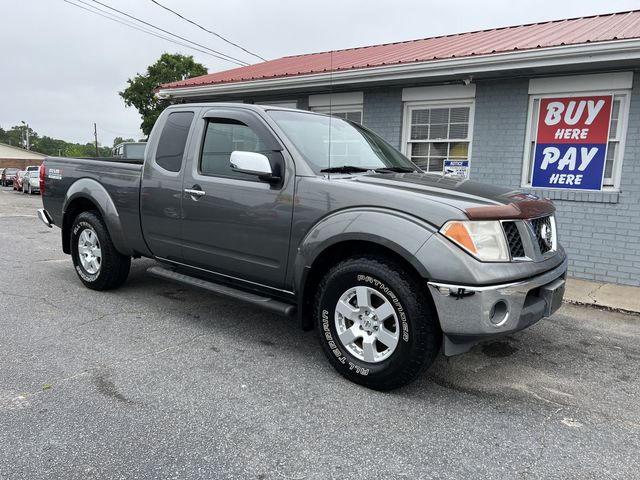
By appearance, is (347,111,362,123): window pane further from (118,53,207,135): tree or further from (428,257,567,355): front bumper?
(118,53,207,135): tree

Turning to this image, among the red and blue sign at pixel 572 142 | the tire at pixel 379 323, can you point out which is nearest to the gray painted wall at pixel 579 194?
the red and blue sign at pixel 572 142

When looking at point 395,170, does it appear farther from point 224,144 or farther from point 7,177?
point 7,177

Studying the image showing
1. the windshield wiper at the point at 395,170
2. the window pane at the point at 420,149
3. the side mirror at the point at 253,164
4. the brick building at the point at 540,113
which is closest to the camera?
the side mirror at the point at 253,164

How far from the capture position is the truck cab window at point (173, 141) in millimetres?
4414

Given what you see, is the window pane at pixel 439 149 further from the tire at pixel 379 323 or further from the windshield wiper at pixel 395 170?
the tire at pixel 379 323

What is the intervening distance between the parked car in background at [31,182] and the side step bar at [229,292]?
23430 millimetres

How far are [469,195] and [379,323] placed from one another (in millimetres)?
1012

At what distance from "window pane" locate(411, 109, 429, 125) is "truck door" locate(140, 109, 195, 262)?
16.4 feet

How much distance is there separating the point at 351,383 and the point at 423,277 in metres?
0.95

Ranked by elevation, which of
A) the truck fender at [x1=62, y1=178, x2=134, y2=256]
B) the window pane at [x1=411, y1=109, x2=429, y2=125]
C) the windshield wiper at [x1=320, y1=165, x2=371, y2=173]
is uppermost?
the window pane at [x1=411, y1=109, x2=429, y2=125]

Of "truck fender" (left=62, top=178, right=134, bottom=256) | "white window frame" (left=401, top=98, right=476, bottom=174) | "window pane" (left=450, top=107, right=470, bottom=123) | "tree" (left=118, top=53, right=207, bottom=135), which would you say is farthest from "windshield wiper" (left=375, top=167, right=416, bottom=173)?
"tree" (left=118, top=53, right=207, bottom=135)

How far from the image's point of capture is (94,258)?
17.5ft

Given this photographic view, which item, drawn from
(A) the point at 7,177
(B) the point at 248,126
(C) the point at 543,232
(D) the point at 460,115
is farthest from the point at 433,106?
(A) the point at 7,177

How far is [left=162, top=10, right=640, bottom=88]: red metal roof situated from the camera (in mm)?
6746
